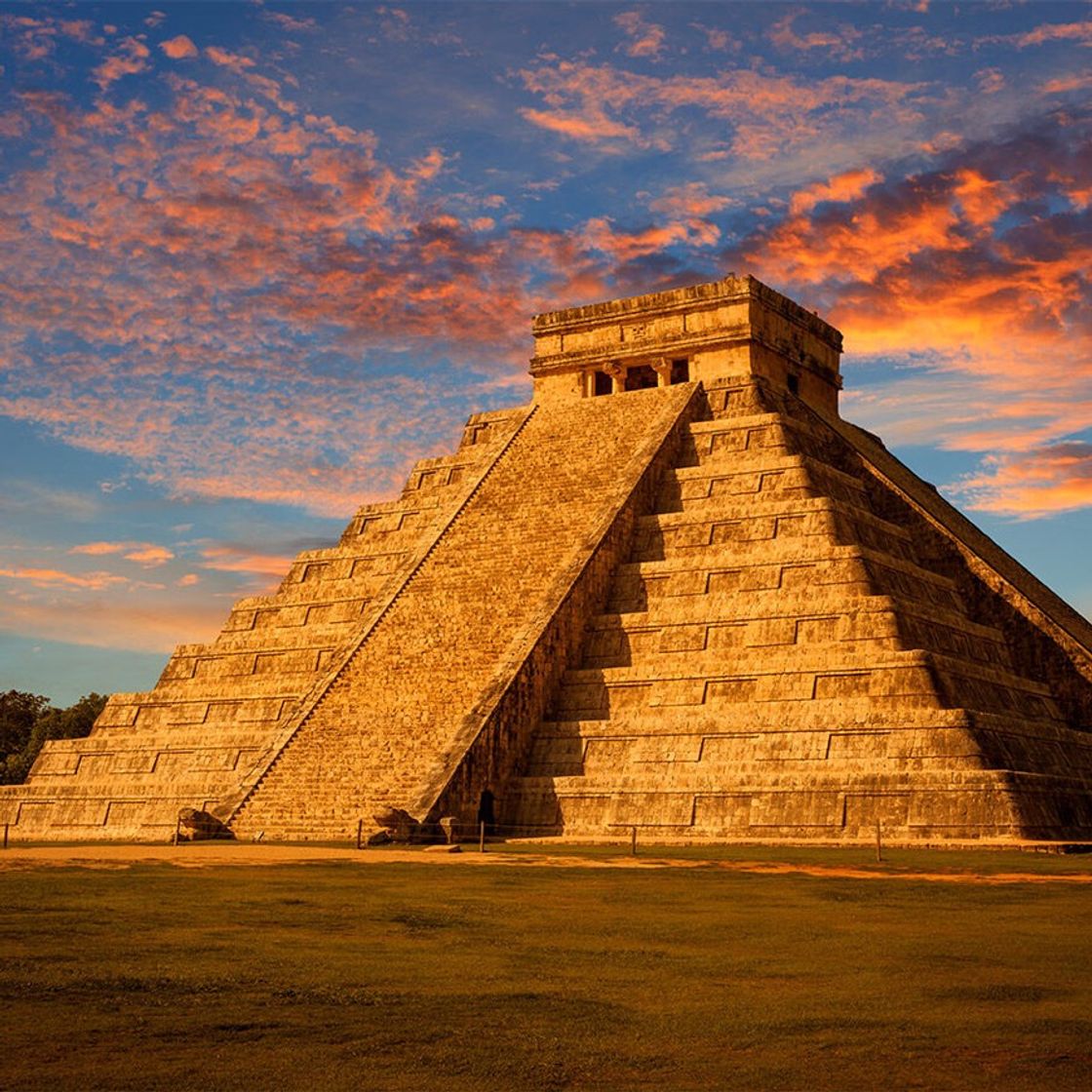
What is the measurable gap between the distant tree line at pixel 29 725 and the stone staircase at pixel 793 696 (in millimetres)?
32816

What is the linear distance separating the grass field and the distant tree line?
44691 mm

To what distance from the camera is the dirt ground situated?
1797 centimetres

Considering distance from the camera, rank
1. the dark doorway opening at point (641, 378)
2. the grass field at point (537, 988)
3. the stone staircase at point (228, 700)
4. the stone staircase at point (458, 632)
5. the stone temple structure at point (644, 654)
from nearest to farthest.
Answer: the grass field at point (537, 988), the stone temple structure at point (644, 654), the stone staircase at point (458, 632), the stone staircase at point (228, 700), the dark doorway opening at point (641, 378)

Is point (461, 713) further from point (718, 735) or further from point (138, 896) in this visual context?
point (138, 896)

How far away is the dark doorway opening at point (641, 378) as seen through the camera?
4375cm

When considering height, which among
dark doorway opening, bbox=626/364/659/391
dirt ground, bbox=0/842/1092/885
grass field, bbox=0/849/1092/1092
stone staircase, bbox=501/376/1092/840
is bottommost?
grass field, bbox=0/849/1092/1092

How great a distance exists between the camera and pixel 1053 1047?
7895 mm

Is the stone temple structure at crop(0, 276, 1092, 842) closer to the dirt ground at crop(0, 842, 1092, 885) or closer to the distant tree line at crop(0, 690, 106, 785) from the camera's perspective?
the dirt ground at crop(0, 842, 1092, 885)

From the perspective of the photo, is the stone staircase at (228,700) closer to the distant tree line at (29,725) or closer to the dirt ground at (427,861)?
the dirt ground at (427,861)

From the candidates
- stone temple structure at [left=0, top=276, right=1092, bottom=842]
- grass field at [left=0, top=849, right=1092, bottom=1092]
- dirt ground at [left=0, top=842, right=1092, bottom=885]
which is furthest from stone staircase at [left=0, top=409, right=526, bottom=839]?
grass field at [left=0, top=849, right=1092, bottom=1092]

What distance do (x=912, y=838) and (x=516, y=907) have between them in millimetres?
11401

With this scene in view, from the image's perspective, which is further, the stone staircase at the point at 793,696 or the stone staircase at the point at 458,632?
the stone staircase at the point at 458,632

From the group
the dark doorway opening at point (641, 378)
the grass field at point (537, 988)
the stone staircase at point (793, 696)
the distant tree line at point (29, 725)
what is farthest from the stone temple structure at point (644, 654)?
the distant tree line at point (29, 725)

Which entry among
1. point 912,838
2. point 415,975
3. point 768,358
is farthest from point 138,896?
point 768,358
